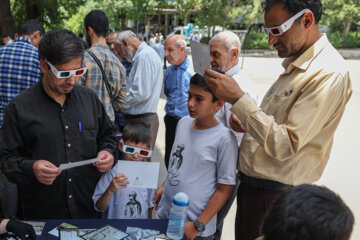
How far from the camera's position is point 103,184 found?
2143 mm

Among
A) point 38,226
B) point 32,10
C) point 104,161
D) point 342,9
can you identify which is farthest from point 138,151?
point 342,9

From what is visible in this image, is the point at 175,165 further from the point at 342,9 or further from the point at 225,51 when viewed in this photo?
the point at 342,9

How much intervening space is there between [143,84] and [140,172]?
2.25m

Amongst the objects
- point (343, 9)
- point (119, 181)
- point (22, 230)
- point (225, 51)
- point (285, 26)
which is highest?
point (343, 9)

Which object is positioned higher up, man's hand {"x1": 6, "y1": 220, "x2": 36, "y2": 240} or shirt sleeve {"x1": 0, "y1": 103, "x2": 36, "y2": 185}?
shirt sleeve {"x1": 0, "y1": 103, "x2": 36, "y2": 185}

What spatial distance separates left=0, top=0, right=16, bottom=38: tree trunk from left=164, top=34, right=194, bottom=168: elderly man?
17.4 feet

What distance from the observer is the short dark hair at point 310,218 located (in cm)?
94

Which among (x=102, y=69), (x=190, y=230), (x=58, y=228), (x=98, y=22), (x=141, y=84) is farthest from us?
(x=141, y=84)

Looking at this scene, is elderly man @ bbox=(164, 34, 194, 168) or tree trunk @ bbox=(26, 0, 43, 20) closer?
elderly man @ bbox=(164, 34, 194, 168)

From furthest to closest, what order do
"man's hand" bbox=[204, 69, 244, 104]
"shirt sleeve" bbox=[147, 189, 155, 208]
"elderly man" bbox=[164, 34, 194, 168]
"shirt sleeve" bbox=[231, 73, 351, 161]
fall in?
1. "elderly man" bbox=[164, 34, 194, 168]
2. "shirt sleeve" bbox=[147, 189, 155, 208]
3. "man's hand" bbox=[204, 69, 244, 104]
4. "shirt sleeve" bbox=[231, 73, 351, 161]

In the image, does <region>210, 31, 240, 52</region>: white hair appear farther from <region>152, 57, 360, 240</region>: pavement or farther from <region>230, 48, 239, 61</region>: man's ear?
<region>152, 57, 360, 240</region>: pavement

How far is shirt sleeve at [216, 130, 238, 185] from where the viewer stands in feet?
6.40

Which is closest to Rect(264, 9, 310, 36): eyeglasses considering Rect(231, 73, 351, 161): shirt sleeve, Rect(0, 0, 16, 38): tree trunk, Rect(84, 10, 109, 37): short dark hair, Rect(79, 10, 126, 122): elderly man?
Rect(231, 73, 351, 161): shirt sleeve

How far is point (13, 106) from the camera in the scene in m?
1.82
